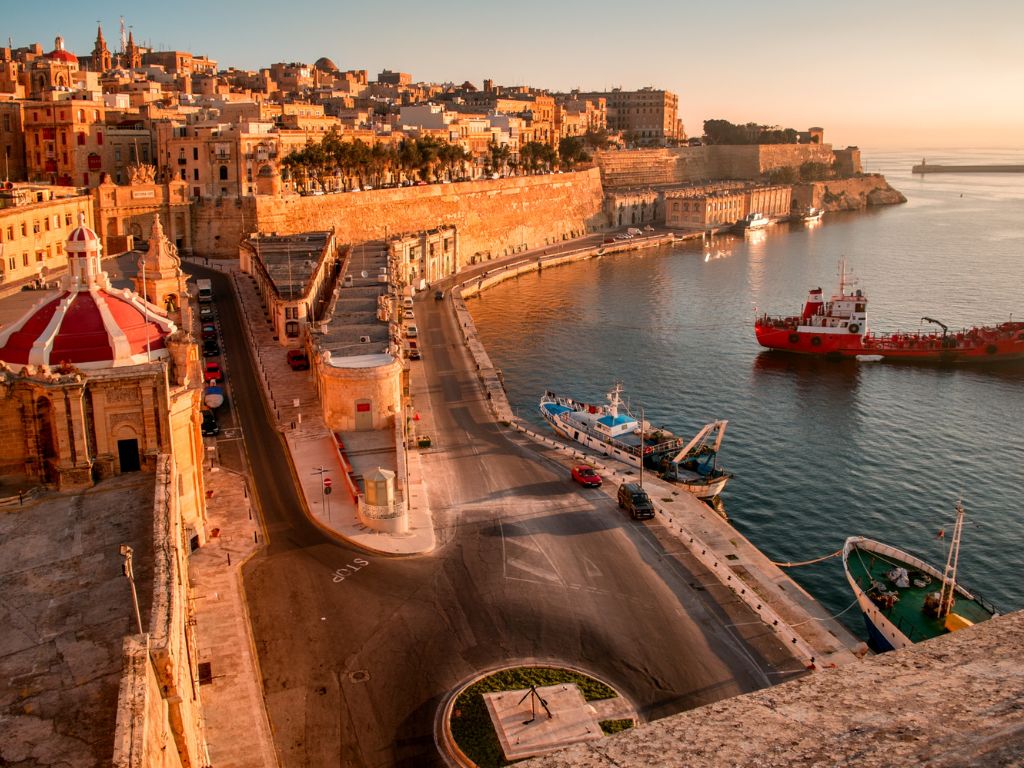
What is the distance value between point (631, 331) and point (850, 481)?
101ft

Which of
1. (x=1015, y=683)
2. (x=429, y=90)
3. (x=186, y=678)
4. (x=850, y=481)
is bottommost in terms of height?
(x=850, y=481)

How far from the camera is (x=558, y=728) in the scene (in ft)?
64.6

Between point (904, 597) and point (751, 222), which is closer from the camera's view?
point (904, 597)

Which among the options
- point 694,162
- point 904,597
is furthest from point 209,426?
point 694,162

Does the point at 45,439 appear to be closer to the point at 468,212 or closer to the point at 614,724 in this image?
the point at 614,724

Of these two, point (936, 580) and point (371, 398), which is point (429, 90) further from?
point (936, 580)

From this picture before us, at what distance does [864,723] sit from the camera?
682cm

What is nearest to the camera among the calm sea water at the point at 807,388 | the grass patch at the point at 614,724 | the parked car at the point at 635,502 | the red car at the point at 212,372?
the grass patch at the point at 614,724

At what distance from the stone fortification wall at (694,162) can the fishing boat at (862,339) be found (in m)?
84.2

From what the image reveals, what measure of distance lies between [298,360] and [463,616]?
24.6m

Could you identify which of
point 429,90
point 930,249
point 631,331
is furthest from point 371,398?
point 429,90

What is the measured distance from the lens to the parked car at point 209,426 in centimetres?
3709

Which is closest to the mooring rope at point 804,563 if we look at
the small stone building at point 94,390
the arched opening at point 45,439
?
the small stone building at point 94,390

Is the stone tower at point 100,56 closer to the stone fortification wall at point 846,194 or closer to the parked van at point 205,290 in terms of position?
the parked van at point 205,290
